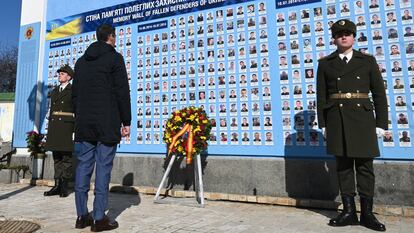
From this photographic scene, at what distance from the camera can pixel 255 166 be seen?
4.27m

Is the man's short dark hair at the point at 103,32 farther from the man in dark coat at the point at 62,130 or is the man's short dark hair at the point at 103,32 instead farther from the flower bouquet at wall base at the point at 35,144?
the flower bouquet at wall base at the point at 35,144

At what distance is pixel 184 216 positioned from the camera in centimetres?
348

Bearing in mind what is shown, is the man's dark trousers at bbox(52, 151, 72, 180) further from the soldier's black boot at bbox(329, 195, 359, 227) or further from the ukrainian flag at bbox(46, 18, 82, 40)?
the soldier's black boot at bbox(329, 195, 359, 227)

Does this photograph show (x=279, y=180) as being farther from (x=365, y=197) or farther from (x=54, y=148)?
(x=54, y=148)

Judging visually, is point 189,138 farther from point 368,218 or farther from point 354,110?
point 368,218

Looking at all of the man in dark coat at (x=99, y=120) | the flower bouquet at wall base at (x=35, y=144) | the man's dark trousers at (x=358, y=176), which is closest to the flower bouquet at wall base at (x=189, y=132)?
the man in dark coat at (x=99, y=120)

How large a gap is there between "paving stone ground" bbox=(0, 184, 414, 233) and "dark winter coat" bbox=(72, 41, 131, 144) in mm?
860

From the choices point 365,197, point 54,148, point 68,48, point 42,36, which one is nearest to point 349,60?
point 365,197

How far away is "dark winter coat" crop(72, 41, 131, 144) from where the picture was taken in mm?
2941

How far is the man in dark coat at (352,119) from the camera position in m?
3.02

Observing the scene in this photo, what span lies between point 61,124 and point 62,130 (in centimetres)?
9

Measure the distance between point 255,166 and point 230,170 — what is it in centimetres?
36

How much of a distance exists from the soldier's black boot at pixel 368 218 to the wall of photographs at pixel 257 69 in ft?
2.84

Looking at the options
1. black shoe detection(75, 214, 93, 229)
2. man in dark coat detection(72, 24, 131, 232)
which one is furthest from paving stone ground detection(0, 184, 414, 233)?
man in dark coat detection(72, 24, 131, 232)
